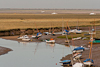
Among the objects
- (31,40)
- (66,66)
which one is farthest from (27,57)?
(31,40)

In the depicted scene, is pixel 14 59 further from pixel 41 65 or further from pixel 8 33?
pixel 8 33

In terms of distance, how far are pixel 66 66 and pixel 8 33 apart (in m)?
60.6

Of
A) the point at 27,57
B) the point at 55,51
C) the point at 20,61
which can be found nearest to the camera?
the point at 20,61

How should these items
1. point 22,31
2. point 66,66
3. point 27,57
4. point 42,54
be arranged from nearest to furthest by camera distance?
point 66,66
point 27,57
point 42,54
point 22,31

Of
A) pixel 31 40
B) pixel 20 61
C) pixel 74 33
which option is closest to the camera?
pixel 20 61

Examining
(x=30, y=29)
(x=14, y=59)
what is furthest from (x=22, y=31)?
(x=14, y=59)

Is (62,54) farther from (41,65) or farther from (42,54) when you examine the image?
(41,65)

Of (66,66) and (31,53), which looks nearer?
(66,66)

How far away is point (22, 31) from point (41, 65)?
201ft

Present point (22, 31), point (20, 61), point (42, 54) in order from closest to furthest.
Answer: point (20, 61) → point (42, 54) → point (22, 31)

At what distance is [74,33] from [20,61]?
48322 mm

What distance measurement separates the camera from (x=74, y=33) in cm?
9669

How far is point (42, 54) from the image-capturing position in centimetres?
5875

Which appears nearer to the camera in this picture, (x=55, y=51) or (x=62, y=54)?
(x=62, y=54)
